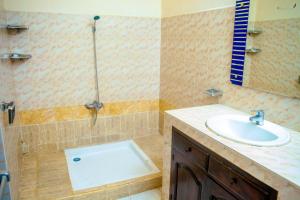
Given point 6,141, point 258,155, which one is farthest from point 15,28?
point 258,155

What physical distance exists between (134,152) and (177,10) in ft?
5.62

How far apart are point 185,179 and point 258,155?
63 cm

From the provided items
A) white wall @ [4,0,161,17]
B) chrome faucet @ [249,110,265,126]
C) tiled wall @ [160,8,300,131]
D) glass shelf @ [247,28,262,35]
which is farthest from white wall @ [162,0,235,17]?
chrome faucet @ [249,110,265,126]

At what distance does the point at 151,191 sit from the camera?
7.37ft

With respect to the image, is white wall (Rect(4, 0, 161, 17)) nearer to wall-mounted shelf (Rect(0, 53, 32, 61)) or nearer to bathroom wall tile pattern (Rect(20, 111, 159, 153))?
wall-mounted shelf (Rect(0, 53, 32, 61))

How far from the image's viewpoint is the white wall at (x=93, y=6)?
235 centimetres

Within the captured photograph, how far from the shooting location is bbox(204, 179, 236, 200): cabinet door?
1244 millimetres

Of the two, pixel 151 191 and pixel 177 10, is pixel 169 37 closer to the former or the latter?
pixel 177 10

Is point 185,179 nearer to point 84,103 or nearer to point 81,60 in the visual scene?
point 84,103

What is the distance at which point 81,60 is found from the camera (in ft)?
8.72

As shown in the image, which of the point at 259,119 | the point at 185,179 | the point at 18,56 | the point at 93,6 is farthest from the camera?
the point at 93,6

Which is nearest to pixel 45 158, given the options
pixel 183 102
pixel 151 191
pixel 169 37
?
pixel 151 191

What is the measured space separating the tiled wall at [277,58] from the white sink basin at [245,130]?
252 millimetres

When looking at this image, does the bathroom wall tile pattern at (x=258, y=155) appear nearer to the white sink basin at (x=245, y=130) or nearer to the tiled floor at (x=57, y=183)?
the white sink basin at (x=245, y=130)
